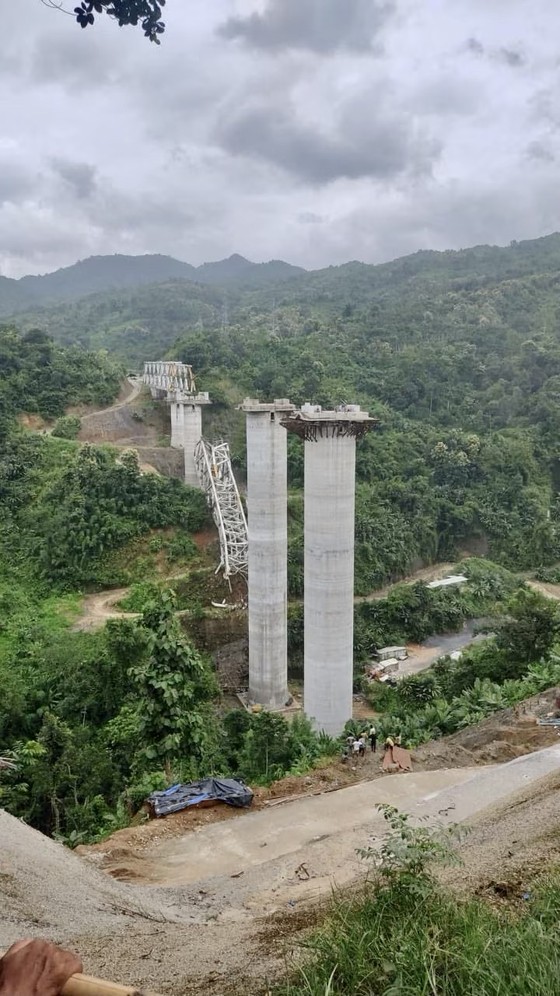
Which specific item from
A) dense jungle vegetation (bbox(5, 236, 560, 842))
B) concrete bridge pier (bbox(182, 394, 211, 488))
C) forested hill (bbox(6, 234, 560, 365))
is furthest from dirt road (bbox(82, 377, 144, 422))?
forested hill (bbox(6, 234, 560, 365))

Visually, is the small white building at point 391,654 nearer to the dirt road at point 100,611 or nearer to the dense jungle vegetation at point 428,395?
the dense jungle vegetation at point 428,395

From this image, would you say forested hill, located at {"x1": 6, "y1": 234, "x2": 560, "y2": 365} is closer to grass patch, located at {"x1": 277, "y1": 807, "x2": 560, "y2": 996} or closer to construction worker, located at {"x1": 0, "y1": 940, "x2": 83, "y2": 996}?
grass patch, located at {"x1": 277, "y1": 807, "x2": 560, "y2": 996}

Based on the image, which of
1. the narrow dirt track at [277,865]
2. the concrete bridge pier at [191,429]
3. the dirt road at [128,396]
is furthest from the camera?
the dirt road at [128,396]

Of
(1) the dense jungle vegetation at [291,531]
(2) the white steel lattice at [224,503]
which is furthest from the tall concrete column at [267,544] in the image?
(2) the white steel lattice at [224,503]

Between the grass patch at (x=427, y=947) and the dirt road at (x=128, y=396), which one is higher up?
the dirt road at (x=128, y=396)

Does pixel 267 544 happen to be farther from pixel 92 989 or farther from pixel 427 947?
pixel 92 989

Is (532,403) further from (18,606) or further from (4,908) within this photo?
(4,908)

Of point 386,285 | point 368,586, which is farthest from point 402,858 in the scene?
point 386,285
